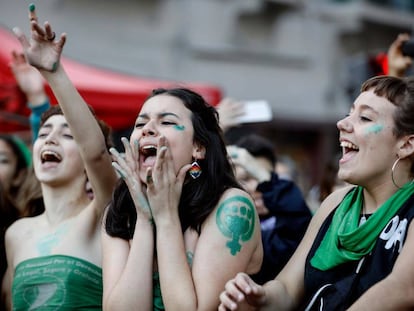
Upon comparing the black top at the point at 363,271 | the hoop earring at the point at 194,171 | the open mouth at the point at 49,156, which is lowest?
the black top at the point at 363,271

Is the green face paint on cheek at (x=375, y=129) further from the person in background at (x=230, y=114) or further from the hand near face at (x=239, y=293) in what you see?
the person in background at (x=230, y=114)

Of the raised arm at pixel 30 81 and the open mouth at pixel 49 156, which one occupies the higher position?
the raised arm at pixel 30 81

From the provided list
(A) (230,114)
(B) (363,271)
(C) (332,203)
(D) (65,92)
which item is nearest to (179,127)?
(D) (65,92)

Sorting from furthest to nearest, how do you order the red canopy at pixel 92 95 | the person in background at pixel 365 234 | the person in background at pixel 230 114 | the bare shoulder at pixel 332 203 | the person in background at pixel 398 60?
the red canopy at pixel 92 95
the person in background at pixel 230 114
the person in background at pixel 398 60
the bare shoulder at pixel 332 203
the person in background at pixel 365 234

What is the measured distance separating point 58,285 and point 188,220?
0.71m

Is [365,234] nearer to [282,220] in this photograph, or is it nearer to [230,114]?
[282,220]

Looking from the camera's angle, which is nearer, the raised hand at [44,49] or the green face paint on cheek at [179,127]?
the green face paint on cheek at [179,127]

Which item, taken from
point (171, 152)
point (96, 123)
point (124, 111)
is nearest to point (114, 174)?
point (96, 123)

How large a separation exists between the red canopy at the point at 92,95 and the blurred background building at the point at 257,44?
5.59m

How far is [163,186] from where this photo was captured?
3.17 m

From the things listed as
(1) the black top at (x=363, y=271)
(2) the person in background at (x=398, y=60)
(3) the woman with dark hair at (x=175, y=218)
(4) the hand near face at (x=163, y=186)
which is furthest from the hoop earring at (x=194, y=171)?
(2) the person in background at (x=398, y=60)

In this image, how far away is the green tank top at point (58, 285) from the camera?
3.58 meters

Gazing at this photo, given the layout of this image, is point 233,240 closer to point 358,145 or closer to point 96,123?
point 358,145

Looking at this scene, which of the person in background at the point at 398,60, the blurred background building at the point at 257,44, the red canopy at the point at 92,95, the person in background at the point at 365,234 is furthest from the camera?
the blurred background building at the point at 257,44
